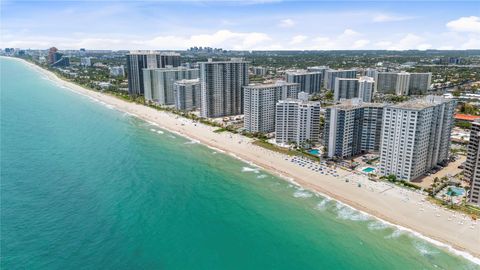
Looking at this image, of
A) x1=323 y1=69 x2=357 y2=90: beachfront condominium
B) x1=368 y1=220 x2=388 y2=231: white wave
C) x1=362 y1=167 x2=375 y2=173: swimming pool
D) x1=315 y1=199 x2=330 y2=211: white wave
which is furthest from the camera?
x1=323 y1=69 x2=357 y2=90: beachfront condominium

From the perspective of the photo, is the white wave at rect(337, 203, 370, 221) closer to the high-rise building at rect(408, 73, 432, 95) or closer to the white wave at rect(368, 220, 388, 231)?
the white wave at rect(368, 220, 388, 231)

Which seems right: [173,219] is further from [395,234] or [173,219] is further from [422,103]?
[422,103]

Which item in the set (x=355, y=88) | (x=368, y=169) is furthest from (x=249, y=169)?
(x=355, y=88)

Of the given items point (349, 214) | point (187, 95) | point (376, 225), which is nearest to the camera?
point (376, 225)

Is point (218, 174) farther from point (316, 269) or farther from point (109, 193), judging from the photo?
point (316, 269)

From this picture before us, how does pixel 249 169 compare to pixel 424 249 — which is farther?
pixel 249 169

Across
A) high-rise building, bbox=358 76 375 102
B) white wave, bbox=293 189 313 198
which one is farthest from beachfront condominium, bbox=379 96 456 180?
high-rise building, bbox=358 76 375 102
